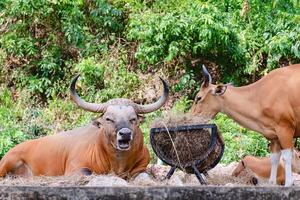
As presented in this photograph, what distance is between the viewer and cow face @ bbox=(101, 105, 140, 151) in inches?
268

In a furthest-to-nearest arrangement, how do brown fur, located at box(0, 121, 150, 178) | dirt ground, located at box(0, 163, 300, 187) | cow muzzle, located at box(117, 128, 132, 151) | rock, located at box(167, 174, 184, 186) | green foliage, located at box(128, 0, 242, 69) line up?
green foliage, located at box(128, 0, 242, 69)
brown fur, located at box(0, 121, 150, 178)
cow muzzle, located at box(117, 128, 132, 151)
rock, located at box(167, 174, 184, 186)
dirt ground, located at box(0, 163, 300, 187)

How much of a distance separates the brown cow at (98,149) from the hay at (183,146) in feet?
1.35

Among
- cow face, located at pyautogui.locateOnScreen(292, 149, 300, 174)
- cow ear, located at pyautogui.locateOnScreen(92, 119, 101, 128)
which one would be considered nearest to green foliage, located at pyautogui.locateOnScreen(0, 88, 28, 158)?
cow ear, located at pyautogui.locateOnScreen(92, 119, 101, 128)

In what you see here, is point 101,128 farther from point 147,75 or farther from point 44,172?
point 147,75

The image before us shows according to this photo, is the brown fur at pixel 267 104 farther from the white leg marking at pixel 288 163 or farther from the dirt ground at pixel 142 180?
the dirt ground at pixel 142 180

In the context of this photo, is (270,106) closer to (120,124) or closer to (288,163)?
(288,163)

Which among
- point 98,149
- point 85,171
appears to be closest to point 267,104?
point 98,149

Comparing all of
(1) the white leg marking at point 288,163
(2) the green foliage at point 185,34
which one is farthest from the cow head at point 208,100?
(2) the green foliage at point 185,34

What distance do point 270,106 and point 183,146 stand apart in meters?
1.40

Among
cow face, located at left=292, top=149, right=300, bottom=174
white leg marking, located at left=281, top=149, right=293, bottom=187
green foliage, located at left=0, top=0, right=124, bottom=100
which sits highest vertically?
white leg marking, located at left=281, top=149, right=293, bottom=187

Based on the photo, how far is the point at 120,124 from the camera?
6.89 m

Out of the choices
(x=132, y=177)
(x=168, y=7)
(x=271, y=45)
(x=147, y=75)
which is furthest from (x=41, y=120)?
(x=132, y=177)

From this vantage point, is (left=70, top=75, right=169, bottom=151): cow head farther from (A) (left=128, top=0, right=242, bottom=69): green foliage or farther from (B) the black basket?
(A) (left=128, top=0, right=242, bottom=69): green foliage

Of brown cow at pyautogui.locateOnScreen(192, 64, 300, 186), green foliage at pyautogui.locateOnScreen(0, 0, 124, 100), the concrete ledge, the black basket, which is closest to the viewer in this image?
the concrete ledge
